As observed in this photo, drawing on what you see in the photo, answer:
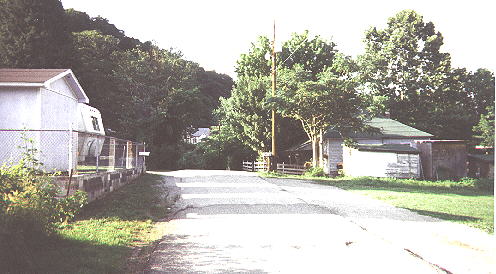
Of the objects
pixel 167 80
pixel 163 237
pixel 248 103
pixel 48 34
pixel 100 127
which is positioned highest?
pixel 48 34

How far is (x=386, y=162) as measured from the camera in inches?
961

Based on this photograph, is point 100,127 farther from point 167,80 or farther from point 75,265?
point 75,265

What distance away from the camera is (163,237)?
6824mm

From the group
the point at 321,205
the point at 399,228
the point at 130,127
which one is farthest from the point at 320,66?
the point at 399,228

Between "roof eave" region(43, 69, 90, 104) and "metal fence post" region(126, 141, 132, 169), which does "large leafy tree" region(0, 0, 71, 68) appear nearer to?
"roof eave" region(43, 69, 90, 104)

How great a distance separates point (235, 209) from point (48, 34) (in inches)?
1246

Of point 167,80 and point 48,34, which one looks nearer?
point 48,34

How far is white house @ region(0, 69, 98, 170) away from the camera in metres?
10.1

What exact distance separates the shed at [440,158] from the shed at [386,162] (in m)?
0.46

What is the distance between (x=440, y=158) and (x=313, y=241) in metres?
19.7

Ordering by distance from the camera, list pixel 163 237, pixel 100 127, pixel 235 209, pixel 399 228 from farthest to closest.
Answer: pixel 100 127 → pixel 235 209 → pixel 399 228 → pixel 163 237

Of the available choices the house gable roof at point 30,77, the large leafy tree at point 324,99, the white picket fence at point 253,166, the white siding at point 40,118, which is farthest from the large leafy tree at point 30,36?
the large leafy tree at point 324,99

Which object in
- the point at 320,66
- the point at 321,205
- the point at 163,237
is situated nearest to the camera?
the point at 163,237

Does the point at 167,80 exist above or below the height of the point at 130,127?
above
